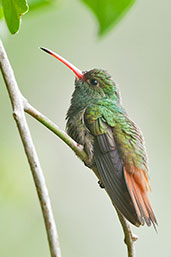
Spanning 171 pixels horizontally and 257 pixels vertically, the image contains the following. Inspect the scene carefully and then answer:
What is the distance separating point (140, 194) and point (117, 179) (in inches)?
8.4

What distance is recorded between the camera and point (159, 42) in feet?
32.0

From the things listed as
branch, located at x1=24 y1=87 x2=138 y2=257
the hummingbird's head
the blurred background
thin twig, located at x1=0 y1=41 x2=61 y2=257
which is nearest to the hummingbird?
the hummingbird's head

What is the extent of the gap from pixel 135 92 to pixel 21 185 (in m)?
3.87

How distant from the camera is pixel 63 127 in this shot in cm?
742

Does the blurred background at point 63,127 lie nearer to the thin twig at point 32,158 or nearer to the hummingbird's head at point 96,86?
Answer: the hummingbird's head at point 96,86

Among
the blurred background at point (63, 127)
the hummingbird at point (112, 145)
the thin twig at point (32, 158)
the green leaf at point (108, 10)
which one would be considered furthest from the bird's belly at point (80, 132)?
the green leaf at point (108, 10)

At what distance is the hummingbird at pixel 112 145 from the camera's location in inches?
138

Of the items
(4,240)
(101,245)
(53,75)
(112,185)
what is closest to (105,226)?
(101,245)

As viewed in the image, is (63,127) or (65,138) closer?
(65,138)

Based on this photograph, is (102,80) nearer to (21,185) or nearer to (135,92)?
(21,185)

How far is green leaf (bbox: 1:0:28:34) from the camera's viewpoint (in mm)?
1980

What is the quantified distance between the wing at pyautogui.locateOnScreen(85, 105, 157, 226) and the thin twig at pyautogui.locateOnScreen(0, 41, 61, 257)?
119 cm

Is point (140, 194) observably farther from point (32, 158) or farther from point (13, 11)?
point (13, 11)

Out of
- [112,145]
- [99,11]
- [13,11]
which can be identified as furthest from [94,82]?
[13,11]
